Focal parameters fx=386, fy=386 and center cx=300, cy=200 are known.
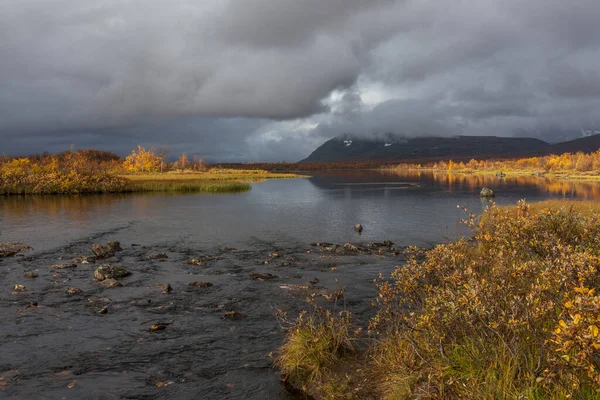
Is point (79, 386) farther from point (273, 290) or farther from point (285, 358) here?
point (273, 290)

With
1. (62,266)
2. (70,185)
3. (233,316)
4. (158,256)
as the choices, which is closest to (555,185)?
(158,256)

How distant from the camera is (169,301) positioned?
61.8 ft

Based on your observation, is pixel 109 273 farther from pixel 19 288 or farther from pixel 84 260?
pixel 84 260

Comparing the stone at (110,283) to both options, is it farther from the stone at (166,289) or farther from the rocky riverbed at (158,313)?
the stone at (166,289)

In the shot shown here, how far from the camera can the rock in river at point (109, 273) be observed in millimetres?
22469

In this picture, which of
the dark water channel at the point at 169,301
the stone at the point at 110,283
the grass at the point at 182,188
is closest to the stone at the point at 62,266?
the dark water channel at the point at 169,301

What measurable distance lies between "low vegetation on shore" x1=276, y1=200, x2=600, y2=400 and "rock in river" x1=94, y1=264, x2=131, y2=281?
47.0 feet

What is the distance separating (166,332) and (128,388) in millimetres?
3819

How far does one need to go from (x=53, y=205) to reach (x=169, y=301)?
169ft

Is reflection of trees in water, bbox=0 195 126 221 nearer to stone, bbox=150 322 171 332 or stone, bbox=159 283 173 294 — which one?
stone, bbox=159 283 173 294

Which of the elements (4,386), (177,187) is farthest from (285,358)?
(177,187)

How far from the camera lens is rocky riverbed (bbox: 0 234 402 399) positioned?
38.9 feet

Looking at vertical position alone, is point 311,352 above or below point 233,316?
above

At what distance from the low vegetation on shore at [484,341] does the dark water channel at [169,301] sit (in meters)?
2.14
